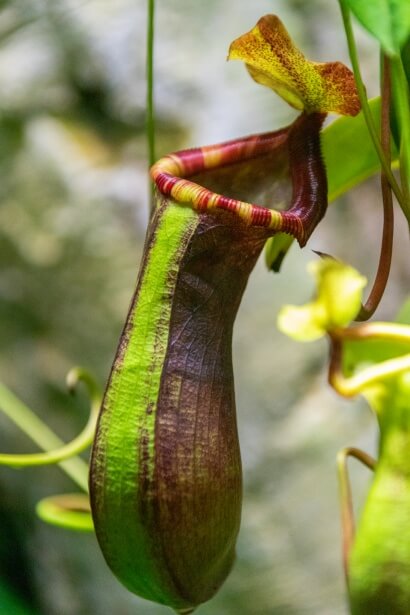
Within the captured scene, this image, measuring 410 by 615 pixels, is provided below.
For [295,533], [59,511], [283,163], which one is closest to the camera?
[283,163]

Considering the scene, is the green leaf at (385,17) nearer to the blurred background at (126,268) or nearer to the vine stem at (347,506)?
the vine stem at (347,506)

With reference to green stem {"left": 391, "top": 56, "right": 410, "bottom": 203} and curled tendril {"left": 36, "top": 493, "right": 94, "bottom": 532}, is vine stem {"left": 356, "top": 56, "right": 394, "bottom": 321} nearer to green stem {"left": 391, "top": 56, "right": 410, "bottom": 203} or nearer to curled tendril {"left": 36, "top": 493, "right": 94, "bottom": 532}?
green stem {"left": 391, "top": 56, "right": 410, "bottom": 203}

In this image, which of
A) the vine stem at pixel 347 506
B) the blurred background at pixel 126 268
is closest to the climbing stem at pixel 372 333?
the vine stem at pixel 347 506

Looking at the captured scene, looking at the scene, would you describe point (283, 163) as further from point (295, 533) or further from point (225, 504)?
point (295, 533)

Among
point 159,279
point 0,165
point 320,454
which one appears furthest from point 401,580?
point 0,165

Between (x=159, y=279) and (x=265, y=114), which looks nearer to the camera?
(x=159, y=279)

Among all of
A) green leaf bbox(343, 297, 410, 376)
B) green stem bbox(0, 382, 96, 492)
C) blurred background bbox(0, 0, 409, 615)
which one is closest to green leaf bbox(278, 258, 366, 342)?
green leaf bbox(343, 297, 410, 376)

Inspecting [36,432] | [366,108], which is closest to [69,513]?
[36,432]
